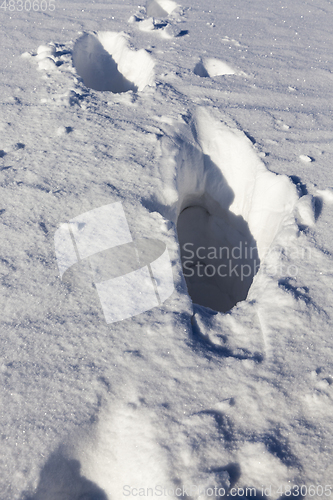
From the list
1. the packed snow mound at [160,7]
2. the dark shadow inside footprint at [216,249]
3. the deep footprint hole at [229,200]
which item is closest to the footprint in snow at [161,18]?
the packed snow mound at [160,7]

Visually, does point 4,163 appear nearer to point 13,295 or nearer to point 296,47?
point 13,295

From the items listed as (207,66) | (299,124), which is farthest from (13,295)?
(207,66)

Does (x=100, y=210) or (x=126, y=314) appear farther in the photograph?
(x=100, y=210)

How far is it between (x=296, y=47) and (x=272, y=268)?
2.49m

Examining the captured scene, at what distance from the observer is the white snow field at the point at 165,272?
124 centimetres

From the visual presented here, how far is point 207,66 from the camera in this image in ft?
9.93

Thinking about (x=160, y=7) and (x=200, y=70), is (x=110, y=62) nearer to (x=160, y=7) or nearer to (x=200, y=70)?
(x=200, y=70)

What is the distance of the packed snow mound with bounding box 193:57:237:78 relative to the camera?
2988 mm

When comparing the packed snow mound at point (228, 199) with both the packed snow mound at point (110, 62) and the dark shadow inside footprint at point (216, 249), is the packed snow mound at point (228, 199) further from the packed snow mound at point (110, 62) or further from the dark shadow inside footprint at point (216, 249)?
the packed snow mound at point (110, 62)

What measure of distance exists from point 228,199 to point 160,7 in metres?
2.74

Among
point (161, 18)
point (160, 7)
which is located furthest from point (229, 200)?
point (160, 7)

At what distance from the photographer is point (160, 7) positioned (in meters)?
4.02

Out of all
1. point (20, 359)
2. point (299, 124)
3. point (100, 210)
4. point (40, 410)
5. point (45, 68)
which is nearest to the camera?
point (40, 410)

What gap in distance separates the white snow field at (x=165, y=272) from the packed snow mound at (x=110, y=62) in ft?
0.06
